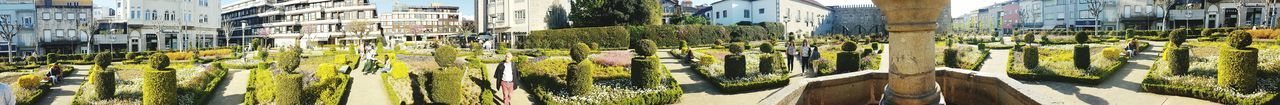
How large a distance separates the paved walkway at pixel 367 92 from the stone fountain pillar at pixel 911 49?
7.20 meters

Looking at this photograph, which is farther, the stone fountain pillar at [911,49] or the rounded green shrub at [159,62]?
the rounded green shrub at [159,62]

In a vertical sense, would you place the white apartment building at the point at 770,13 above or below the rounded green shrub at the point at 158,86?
above

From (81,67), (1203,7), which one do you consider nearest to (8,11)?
(81,67)

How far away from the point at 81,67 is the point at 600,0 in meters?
17.1

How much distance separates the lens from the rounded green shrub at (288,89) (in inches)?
358

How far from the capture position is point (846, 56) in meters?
15.2

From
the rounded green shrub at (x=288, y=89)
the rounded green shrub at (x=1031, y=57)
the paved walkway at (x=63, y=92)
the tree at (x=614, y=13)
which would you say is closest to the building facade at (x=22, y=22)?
the paved walkway at (x=63, y=92)

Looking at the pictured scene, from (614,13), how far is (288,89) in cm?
2191

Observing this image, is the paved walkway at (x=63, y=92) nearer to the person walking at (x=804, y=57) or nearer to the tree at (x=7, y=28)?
the tree at (x=7, y=28)

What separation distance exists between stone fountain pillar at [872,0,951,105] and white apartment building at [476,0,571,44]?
28931 millimetres

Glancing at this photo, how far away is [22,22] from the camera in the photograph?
30.2 meters

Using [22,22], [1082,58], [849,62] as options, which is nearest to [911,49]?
[849,62]

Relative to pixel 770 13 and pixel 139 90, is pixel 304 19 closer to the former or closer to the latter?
pixel 770 13

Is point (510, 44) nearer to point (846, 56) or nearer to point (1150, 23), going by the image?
point (846, 56)
